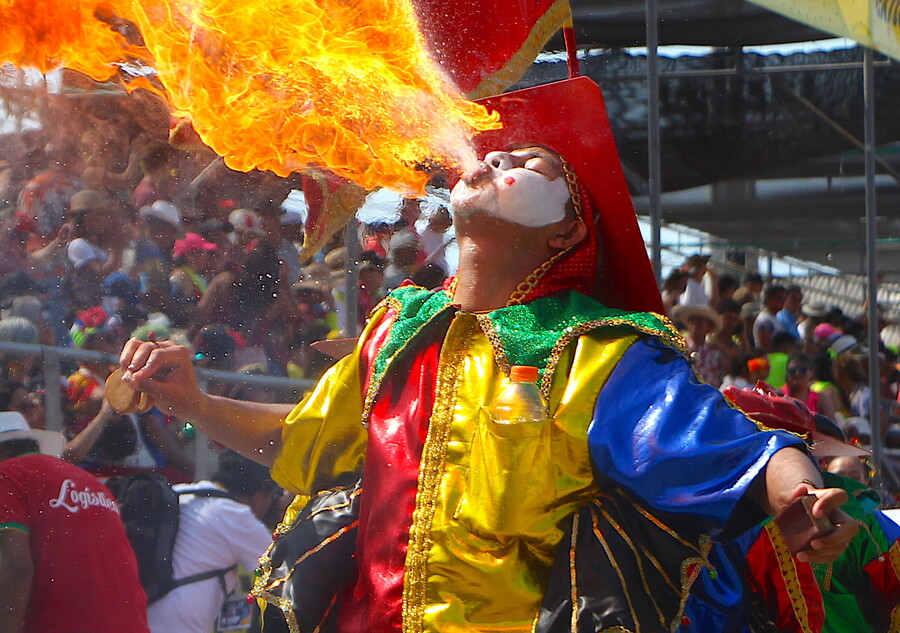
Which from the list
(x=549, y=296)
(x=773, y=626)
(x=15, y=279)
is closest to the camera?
(x=549, y=296)

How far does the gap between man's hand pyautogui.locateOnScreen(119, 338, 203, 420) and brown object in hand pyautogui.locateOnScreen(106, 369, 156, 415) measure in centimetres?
2

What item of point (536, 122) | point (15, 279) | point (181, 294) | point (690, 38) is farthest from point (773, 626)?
point (690, 38)

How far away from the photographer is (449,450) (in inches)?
92.9

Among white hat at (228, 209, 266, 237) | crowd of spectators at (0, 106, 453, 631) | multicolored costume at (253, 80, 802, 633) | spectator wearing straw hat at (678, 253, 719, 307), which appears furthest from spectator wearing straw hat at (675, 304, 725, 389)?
multicolored costume at (253, 80, 802, 633)

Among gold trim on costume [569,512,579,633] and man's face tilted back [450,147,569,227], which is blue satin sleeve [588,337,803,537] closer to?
gold trim on costume [569,512,579,633]

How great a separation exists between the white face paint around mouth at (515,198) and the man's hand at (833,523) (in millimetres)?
874

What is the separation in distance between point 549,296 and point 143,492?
1.84 m

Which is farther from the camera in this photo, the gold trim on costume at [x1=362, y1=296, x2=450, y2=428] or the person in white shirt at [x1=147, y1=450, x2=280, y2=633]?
the person in white shirt at [x1=147, y1=450, x2=280, y2=633]

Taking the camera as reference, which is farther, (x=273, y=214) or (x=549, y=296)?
(x=273, y=214)

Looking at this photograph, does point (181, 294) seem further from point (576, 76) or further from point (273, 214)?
point (576, 76)

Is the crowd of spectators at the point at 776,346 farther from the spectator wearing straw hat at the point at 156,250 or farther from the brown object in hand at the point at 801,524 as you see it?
the brown object in hand at the point at 801,524

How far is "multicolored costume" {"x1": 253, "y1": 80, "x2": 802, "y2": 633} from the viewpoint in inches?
85.7

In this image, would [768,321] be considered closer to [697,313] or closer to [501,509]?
[697,313]

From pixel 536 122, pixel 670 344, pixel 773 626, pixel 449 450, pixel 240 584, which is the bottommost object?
pixel 240 584
